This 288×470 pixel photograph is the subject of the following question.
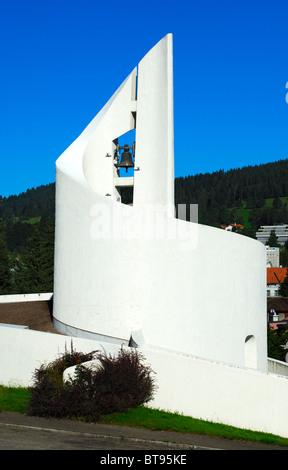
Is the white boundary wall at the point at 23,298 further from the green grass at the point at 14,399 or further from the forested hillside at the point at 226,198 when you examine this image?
the forested hillside at the point at 226,198

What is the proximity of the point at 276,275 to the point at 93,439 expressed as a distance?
8132 cm

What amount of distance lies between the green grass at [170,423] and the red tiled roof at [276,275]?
77596 mm

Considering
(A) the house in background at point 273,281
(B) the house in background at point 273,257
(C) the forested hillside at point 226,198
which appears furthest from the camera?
(C) the forested hillside at point 226,198

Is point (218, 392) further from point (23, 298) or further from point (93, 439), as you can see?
point (23, 298)

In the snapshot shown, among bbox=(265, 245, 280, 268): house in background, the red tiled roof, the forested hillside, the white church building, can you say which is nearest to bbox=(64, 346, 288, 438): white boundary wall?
the white church building

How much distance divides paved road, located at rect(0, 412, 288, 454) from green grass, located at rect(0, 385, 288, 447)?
8.9 inches

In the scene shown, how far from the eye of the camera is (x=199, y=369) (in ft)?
37.4

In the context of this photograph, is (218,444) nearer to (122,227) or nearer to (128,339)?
(128,339)

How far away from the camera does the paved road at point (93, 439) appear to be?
29.5 ft

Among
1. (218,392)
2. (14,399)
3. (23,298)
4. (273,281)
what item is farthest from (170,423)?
(273,281)

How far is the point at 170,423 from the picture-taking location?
1059 cm

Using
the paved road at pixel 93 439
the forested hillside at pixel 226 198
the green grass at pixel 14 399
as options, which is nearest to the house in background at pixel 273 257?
the forested hillside at pixel 226 198

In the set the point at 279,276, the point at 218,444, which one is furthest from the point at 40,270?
the point at 279,276
